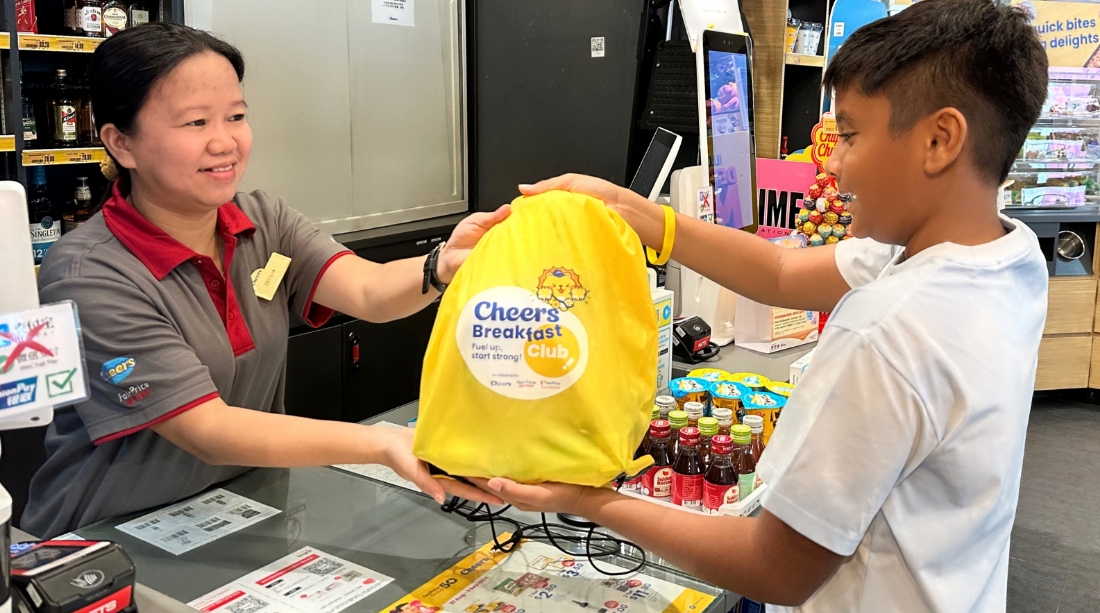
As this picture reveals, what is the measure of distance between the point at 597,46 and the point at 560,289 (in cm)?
251

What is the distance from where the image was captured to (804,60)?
3.66 meters

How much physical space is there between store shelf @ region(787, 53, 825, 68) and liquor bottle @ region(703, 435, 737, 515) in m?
2.50

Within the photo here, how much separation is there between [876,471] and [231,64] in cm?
136

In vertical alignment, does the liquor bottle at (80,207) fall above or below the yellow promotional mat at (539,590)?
above

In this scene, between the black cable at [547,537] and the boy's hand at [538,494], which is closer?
the boy's hand at [538,494]

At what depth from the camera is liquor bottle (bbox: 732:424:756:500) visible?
4.97 ft

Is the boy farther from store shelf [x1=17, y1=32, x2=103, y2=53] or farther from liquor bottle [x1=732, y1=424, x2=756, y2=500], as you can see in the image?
store shelf [x1=17, y1=32, x2=103, y2=53]

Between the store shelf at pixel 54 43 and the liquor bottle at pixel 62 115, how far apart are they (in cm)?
20

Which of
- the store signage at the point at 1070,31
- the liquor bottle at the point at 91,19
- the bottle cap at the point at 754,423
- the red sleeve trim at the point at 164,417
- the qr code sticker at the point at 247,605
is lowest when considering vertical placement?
the qr code sticker at the point at 247,605

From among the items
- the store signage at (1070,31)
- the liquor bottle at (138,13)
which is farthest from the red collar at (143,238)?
the store signage at (1070,31)

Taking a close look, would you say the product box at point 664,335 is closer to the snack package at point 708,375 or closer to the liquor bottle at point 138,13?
the snack package at point 708,375

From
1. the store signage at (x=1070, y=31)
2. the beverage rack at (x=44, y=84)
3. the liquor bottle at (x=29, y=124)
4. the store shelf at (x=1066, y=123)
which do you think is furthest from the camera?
the store shelf at (x=1066, y=123)

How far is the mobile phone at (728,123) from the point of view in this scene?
2756mm

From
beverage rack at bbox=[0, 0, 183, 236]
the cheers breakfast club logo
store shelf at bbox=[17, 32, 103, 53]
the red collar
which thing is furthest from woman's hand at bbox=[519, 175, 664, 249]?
store shelf at bbox=[17, 32, 103, 53]
